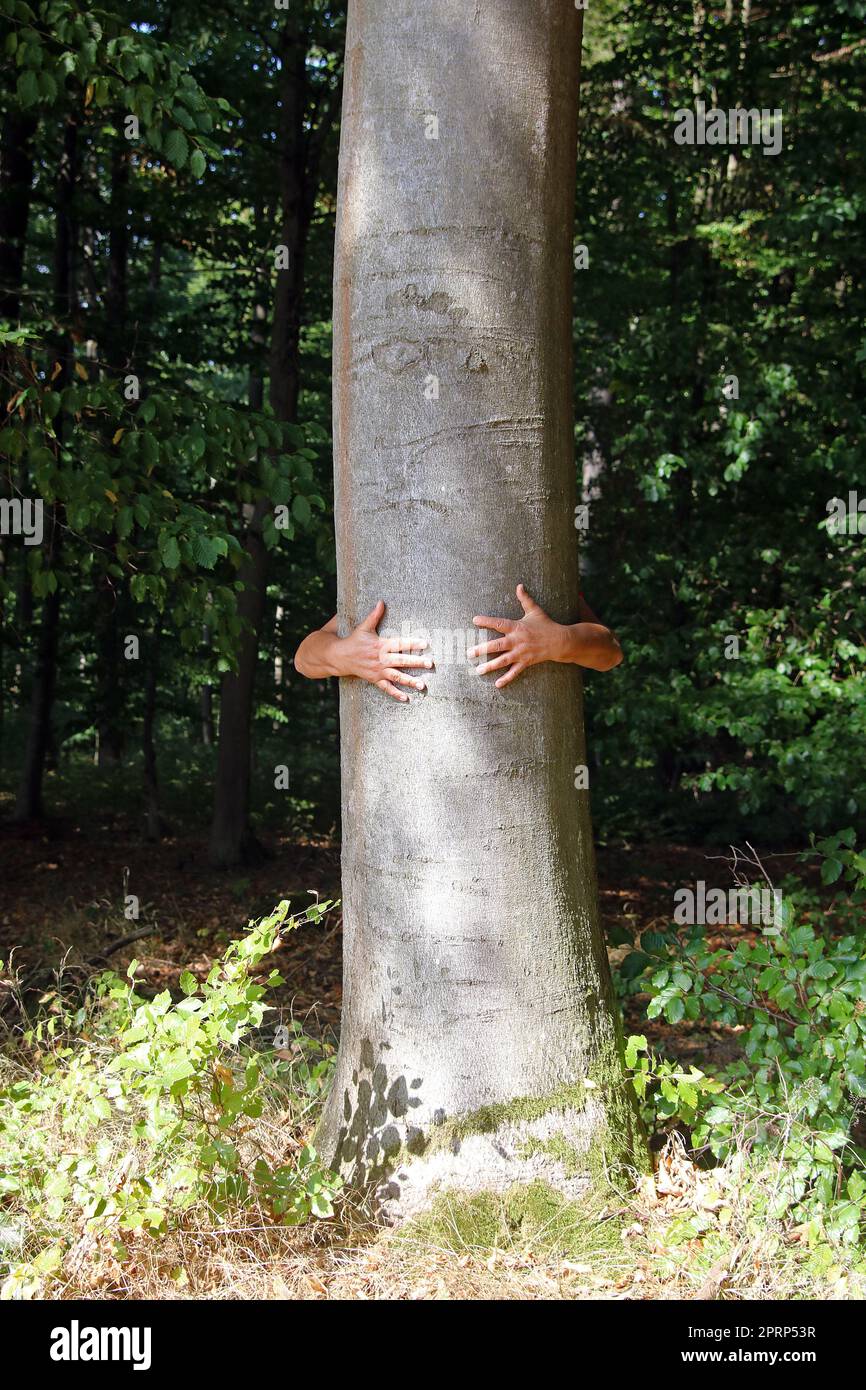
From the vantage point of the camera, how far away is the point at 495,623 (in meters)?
3.31

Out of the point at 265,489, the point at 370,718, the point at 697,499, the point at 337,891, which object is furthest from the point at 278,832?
the point at 370,718

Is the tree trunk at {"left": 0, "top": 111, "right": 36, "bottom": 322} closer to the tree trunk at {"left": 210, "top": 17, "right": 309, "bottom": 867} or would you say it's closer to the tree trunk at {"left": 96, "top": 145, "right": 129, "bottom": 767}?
the tree trunk at {"left": 96, "top": 145, "right": 129, "bottom": 767}

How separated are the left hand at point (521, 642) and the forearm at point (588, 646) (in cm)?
2

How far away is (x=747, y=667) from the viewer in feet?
30.3

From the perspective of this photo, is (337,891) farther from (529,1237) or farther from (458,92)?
(458,92)

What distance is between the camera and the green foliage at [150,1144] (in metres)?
2.89

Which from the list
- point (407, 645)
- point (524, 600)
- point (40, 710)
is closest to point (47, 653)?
point (40, 710)

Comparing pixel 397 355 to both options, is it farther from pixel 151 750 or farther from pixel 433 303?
pixel 151 750

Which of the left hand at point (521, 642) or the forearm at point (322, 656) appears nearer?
the left hand at point (521, 642)

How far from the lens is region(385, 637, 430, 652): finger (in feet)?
10.9

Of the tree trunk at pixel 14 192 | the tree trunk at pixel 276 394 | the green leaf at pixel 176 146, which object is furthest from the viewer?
the tree trunk at pixel 276 394

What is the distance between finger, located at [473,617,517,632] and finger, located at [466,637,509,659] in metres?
0.03

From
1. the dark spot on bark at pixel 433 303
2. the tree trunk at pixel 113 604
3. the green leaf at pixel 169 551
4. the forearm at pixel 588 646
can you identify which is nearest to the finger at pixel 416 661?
the forearm at pixel 588 646

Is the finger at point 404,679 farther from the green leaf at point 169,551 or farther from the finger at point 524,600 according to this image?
the green leaf at point 169,551
